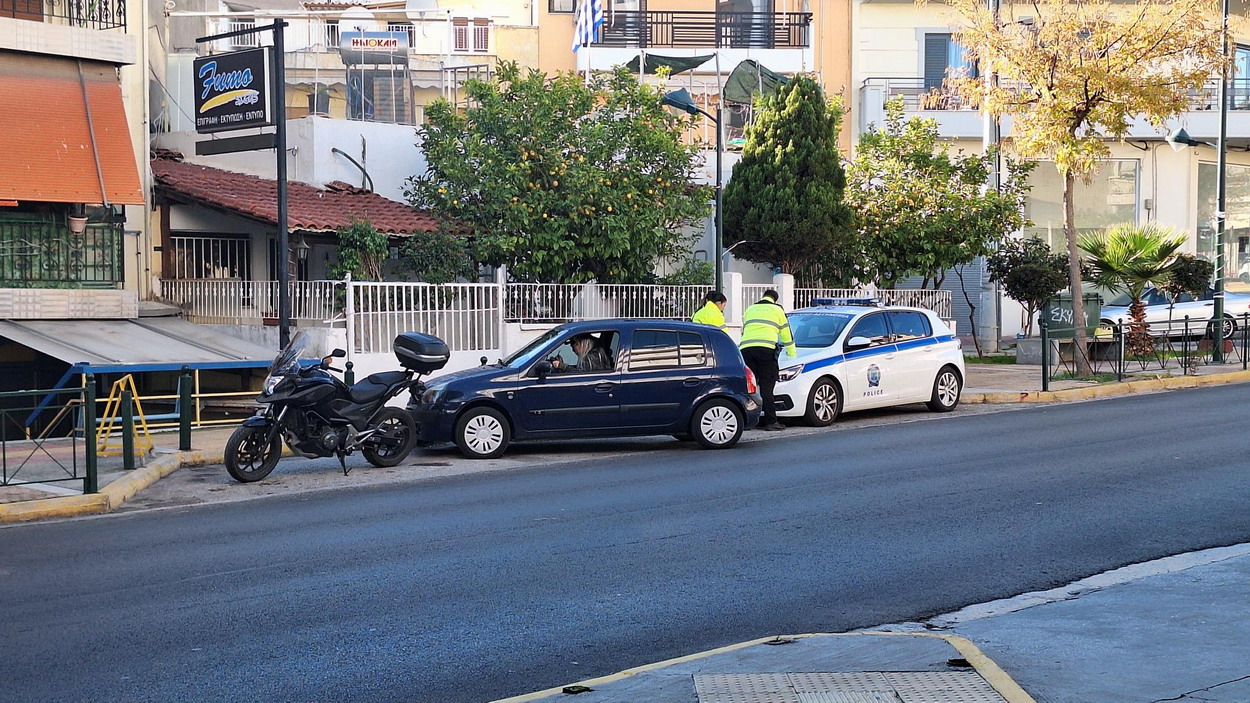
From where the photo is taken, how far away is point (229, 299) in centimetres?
2225

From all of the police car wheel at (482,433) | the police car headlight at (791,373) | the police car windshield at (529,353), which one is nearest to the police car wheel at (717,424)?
the police car windshield at (529,353)

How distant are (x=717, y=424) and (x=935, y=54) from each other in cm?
2382

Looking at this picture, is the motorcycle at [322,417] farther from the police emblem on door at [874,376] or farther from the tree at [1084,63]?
the tree at [1084,63]

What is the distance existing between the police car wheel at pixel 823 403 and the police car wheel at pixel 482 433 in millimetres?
4865

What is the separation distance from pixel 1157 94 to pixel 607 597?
59.4 feet

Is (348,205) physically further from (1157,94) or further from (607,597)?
(607,597)

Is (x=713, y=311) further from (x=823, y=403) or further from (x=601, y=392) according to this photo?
(x=601, y=392)

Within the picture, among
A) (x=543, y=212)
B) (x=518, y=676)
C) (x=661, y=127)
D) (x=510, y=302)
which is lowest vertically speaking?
(x=518, y=676)

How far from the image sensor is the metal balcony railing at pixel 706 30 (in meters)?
35.2

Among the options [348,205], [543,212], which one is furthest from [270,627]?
[348,205]

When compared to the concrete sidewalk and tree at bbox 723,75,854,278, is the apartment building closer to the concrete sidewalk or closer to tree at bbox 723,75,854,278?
tree at bbox 723,75,854,278

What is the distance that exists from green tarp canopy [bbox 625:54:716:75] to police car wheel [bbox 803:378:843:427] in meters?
16.0

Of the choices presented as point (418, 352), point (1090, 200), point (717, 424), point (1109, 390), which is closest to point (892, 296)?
point (1109, 390)

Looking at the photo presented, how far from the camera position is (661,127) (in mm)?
25812
